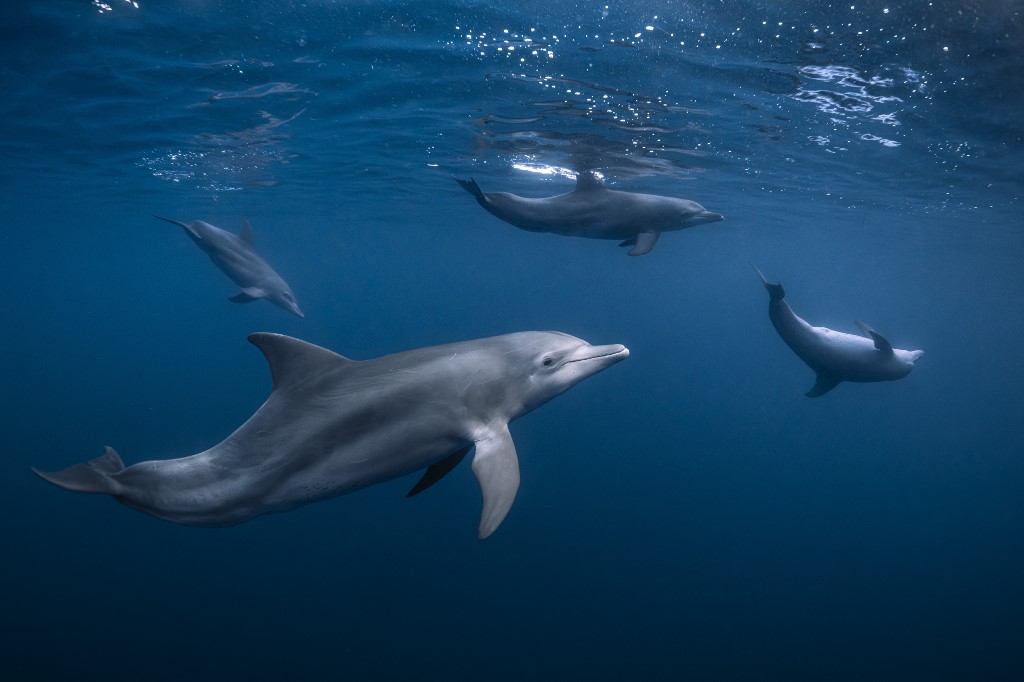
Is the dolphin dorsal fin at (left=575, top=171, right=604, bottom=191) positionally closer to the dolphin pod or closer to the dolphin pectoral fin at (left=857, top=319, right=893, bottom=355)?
the dolphin pod

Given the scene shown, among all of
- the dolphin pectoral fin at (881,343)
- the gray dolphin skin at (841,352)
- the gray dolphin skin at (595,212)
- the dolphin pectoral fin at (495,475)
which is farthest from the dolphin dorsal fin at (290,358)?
the dolphin pectoral fin at (881,343)

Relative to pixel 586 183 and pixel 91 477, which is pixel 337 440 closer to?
pixel 91 477

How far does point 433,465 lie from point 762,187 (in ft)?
69.9

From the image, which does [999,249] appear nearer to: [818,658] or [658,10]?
[818,658]

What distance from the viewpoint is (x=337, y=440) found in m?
4.36

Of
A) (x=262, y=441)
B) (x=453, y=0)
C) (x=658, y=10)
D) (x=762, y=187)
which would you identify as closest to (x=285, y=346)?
(x=262, y=441)

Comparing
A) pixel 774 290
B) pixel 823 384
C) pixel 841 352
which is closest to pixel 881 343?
pixel 841 352

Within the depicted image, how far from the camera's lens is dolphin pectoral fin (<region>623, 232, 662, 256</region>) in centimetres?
935

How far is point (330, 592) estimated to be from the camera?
12164mm

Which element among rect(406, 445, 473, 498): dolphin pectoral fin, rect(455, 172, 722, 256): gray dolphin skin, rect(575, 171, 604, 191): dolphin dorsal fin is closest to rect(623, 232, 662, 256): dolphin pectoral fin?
rect(455, 172, 722, 256): gray dolphin skin

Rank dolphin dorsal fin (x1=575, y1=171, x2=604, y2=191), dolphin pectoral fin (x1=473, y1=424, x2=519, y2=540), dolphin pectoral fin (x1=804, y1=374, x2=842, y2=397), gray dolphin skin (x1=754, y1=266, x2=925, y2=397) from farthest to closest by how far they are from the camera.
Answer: dolphin pectoral fin (x1=804, y1=374, x2=842, y2=397) < gray dolphin skin (x1=754, y1=266, x2=925, y2=397) < dolphin dorsal fin (x1=575, y1=171, x2=604, y2=191) < dolphin pectoral fin (x1=473, y1=424, x2=519, y2=540)

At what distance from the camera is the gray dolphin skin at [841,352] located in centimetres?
1041

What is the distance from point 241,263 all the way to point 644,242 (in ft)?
31.8

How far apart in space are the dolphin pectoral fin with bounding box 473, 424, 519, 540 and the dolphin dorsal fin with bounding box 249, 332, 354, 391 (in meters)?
1.41
